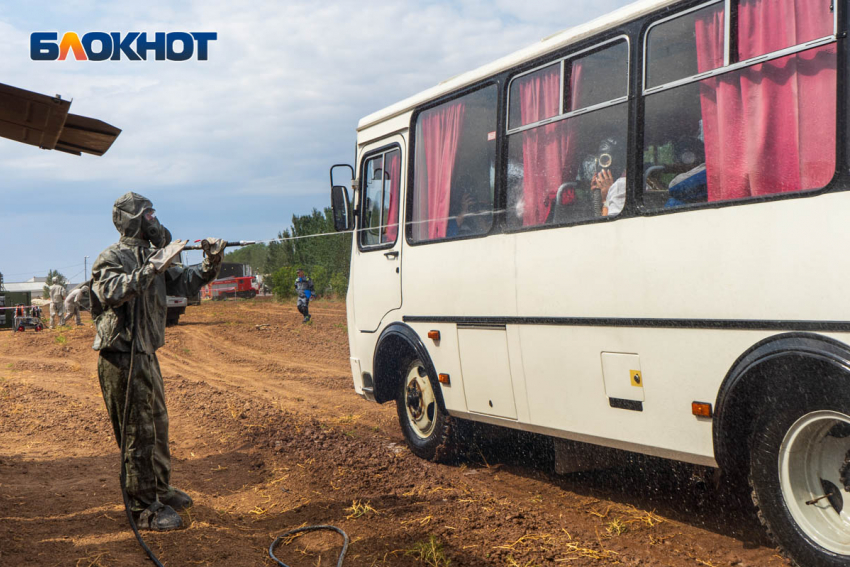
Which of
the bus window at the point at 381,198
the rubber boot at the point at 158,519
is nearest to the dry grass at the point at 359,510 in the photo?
the rubber boot at the point at 158,519

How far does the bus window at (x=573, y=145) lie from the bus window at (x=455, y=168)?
33 cm

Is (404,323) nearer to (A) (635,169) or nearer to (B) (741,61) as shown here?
(A) (635,169)

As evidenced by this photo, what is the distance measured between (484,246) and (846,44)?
2928mm

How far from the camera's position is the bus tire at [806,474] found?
145 inches

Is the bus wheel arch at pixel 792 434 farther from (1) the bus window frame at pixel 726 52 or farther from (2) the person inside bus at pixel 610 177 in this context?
(1) the bus window frame at pixel 726 52

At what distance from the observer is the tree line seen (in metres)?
47.2

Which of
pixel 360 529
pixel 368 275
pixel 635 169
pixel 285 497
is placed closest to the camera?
pixel 635 169

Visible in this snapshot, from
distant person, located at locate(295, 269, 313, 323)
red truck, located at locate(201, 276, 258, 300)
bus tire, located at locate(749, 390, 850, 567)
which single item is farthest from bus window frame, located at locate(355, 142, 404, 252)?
→ red truck, located at locate(201, 276, 258, 300)

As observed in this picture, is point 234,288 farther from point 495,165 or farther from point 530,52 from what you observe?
point 530,52

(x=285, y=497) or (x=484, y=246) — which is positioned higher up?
(x=484, y=246)

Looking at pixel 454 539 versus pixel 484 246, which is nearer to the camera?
pixel 454 539

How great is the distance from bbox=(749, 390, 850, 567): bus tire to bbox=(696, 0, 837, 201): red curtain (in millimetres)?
1114

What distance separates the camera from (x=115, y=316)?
5.06 meters

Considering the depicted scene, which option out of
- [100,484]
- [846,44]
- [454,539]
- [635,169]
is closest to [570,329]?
[635,169]
